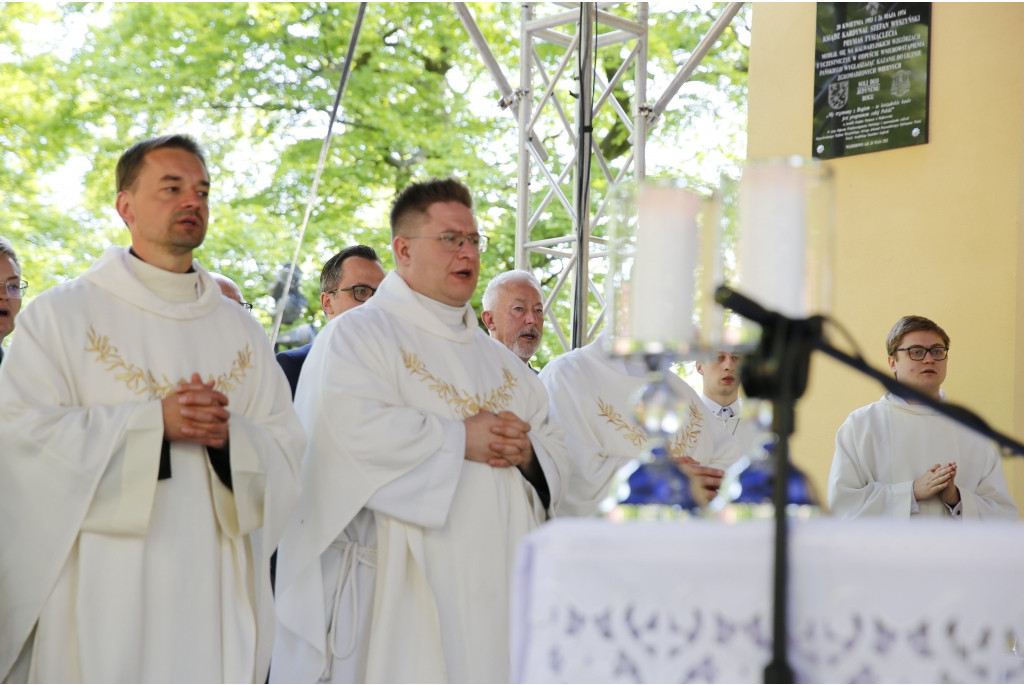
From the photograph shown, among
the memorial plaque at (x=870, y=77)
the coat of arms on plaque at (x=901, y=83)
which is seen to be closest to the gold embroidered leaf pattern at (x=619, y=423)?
the memorial plaque at (x=870, y=77)

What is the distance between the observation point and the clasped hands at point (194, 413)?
11.8 ft

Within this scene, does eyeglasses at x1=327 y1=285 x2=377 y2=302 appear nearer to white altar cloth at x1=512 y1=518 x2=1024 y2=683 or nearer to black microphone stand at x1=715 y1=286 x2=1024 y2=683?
white altar cloth at x1=512 y1=518 x2=1024 y2=683

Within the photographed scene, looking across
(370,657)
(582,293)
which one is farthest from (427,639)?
(582,293)

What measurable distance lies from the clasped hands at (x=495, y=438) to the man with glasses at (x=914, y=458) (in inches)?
81.1

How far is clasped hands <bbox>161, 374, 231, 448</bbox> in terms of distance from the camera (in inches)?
142

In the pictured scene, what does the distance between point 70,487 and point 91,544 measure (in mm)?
185

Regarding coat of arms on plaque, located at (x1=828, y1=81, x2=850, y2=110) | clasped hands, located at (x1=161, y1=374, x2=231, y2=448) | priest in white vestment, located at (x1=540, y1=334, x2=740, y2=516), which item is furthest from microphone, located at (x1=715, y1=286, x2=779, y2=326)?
coat of arms on plaque, located at (x1=828, y1=81, x2=850, y2=110)

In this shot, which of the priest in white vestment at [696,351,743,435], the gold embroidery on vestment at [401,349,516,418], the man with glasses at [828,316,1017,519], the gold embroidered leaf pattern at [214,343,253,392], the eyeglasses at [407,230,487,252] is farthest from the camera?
the priest in white vestment at [696,351,743,435]

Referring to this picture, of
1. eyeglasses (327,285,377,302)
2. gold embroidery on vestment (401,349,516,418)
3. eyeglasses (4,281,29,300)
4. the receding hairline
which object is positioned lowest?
gold embroidery on vestment (401,349,516,418)

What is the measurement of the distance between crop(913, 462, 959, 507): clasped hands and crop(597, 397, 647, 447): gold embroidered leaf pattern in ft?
4.59

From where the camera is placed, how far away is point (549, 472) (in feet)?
14.4

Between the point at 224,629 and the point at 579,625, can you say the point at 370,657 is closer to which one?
the point at 224,629

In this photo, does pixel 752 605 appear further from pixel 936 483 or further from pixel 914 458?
pixel 914 458

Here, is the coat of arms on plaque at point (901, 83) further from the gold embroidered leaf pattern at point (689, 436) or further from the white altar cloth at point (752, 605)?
the white altar cloth at point (752, 605)
